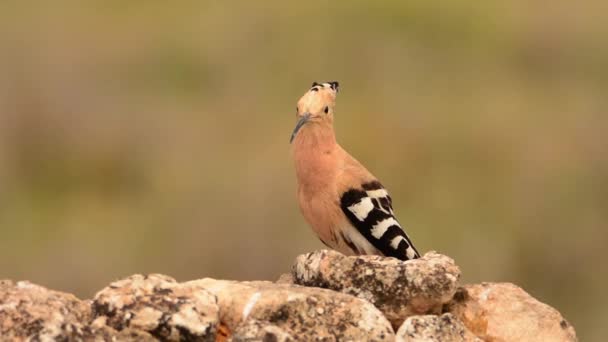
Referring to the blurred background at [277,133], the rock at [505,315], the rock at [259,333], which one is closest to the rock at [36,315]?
the rock at [259,333]

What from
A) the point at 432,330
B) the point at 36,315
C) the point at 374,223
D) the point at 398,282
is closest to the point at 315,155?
the point at 374,223

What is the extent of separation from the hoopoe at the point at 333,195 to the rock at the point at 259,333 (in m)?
1.14

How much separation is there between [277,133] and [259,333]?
275 inches

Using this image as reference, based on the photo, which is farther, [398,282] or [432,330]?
[398,282]

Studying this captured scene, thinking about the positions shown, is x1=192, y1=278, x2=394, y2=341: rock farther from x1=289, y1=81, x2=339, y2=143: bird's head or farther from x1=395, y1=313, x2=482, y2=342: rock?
x1=289, y1=81, x2=339, y2=143: bird's head

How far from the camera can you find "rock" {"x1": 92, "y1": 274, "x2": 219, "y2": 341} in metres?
3.06

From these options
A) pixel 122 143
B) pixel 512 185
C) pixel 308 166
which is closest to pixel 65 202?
pixel 122 143

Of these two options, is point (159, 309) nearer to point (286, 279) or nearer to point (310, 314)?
point (310, 314)

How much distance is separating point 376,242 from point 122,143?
5.99 metres

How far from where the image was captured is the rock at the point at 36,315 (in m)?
2.93

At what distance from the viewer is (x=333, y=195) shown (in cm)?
418

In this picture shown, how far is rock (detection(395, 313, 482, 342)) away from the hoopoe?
2.81ft

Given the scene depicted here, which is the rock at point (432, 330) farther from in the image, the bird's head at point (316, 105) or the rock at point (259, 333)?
the bird's head at point (316, 105)

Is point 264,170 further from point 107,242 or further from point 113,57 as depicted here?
point 113,57
